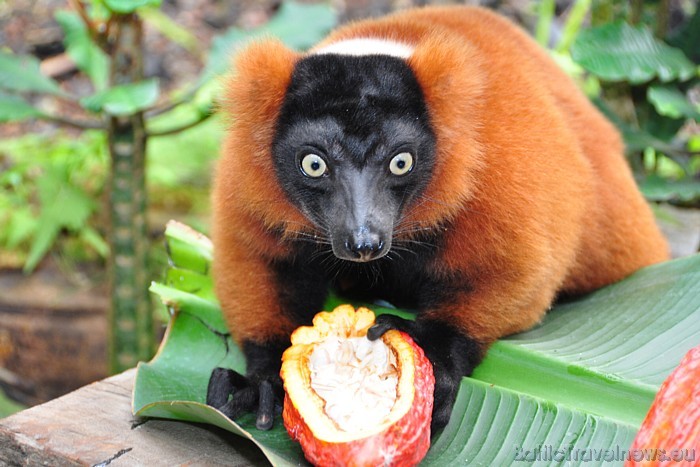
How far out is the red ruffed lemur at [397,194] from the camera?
2598 mm

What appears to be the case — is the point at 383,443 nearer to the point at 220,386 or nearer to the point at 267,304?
the point at 220,386

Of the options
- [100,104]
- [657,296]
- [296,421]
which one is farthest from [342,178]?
[100,104]

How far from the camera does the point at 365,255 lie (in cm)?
243

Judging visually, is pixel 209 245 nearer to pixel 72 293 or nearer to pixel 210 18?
pixel 72 293

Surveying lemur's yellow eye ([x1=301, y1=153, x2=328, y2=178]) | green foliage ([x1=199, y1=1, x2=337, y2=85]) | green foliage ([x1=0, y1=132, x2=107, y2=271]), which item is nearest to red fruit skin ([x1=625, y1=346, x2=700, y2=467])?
lemur's yellow eye ([x1=301, y1=153, x2=328, y2=178])

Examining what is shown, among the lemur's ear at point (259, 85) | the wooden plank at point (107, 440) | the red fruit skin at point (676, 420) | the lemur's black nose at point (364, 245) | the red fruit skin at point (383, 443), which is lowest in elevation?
the wooden plank at point (107, 440)

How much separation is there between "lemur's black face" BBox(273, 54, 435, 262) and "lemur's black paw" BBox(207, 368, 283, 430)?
54 centimetres

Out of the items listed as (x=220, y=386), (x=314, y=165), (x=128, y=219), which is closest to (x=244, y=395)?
(x=220, y=386)

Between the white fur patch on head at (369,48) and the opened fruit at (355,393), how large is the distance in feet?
2.93

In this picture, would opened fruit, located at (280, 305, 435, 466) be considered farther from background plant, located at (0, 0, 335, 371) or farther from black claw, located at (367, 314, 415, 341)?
background plant, located at (0, 0, 335, 371)

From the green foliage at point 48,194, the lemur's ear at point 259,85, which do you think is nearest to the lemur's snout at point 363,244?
the lemur's ear at point 259,85

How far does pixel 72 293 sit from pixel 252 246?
3.18 metres

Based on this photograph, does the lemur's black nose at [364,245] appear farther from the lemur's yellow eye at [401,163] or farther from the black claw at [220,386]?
the black claw at [220,386]

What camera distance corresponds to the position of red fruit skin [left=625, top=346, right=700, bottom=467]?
2008mm
